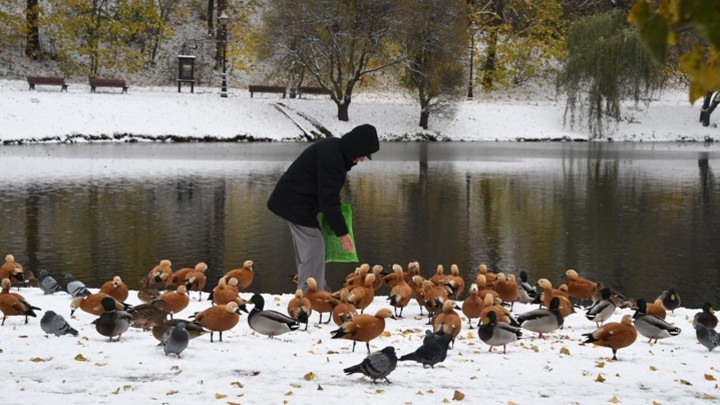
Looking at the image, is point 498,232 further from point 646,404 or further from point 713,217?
point 646,404

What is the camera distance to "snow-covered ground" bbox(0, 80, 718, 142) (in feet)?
136

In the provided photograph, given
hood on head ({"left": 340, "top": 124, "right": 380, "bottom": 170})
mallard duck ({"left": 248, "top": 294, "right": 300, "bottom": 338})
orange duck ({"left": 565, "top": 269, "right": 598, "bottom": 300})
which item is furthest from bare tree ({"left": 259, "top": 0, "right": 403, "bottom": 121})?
mallard duck ({"left": 248, "top": 294, "right": 300, "bottom": 338})

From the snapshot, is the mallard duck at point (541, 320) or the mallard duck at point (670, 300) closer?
the mallard duck at point (541, 320)

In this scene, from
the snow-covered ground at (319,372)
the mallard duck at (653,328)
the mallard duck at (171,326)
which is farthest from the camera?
the mallard duck at (653,328)

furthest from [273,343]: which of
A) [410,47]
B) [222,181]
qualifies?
[410,47]

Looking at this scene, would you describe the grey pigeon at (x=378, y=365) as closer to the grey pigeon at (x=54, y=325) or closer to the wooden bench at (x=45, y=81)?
the grey pigeon at (x=54, y=325)

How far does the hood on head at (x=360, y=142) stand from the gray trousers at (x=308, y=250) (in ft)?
3.62

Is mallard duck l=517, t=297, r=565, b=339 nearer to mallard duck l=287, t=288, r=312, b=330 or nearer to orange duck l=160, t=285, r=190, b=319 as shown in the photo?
mallard duck l=287, t=288, r=312, b=330

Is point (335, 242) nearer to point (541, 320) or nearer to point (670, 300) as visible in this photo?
point (541, 320)

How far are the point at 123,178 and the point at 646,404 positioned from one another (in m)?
23.1

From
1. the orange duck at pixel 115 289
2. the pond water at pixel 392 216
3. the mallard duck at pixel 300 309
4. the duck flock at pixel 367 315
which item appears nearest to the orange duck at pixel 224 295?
the duck flock at pixel 367 315

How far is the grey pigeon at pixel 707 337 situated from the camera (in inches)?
303

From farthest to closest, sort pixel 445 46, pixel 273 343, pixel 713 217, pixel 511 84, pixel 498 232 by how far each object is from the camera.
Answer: pixel 511 84, pixel 445 46, pixel 713 217, pixel 498 232, pixel 273 343

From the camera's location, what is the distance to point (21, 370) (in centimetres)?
628
